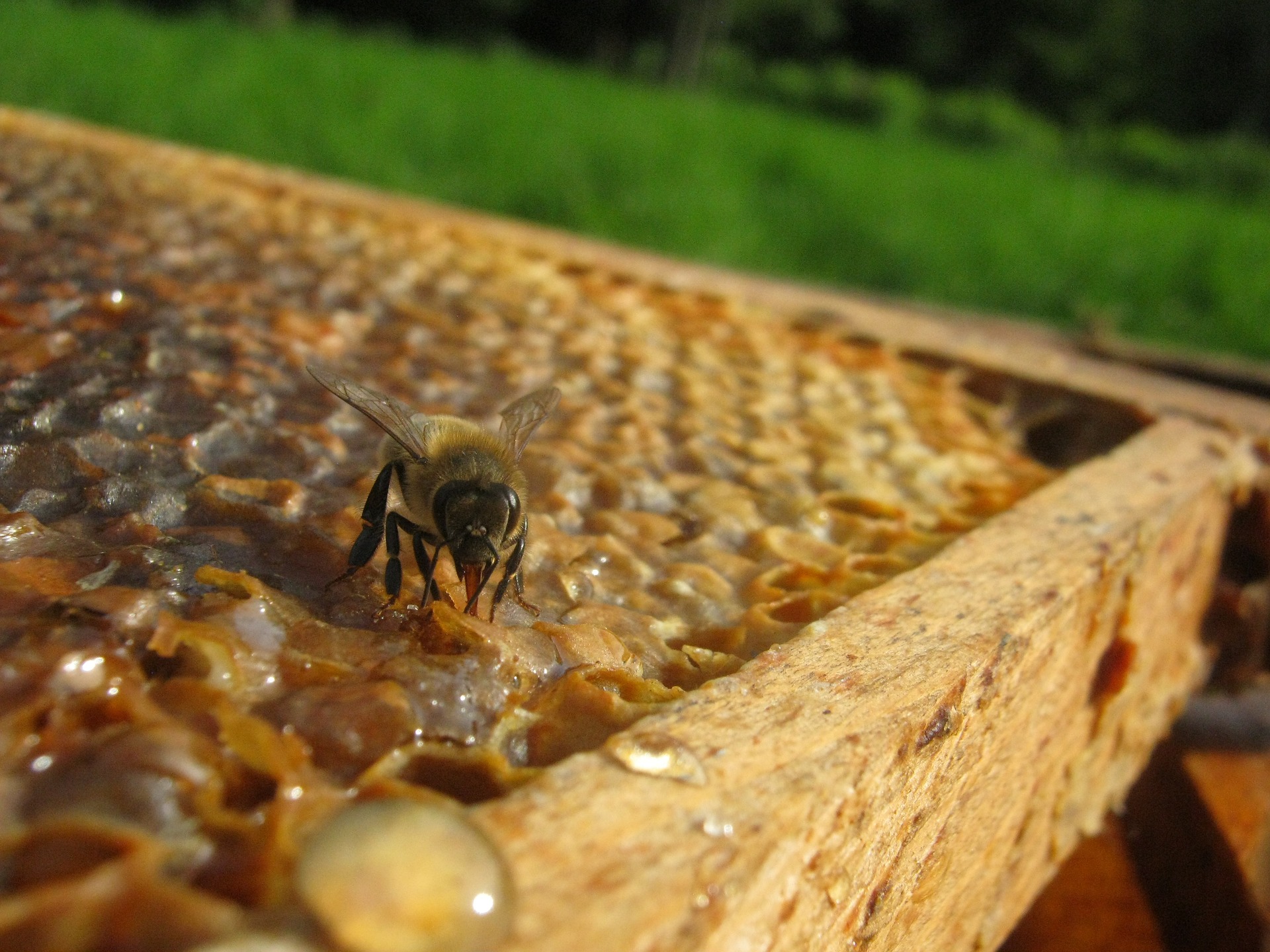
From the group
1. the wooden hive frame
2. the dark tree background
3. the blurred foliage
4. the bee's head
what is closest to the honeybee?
the bee's head

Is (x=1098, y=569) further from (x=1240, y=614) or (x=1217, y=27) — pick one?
(x=1217, y=27)

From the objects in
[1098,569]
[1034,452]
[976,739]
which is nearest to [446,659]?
[976,739]

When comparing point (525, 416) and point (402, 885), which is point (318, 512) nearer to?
point (525, 416)

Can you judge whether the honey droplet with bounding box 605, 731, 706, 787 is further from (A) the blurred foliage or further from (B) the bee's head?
(A) the blurred foliage

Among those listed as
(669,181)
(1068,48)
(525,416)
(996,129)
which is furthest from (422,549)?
(1068,48)

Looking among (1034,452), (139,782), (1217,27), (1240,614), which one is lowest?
(1240,614)

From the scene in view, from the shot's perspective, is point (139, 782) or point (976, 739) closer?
point (139, 782)

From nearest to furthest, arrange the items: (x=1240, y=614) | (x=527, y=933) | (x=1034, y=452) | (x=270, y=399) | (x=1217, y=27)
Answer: (x=527, y=933) < (x=270, y=399) < (x=1240, y=614) < (x=1034, y=452) < (x=1217, y=27)

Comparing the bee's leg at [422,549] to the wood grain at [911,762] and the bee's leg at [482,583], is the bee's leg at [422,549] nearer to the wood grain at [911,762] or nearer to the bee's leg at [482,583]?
the bee's leg at [482,583]
